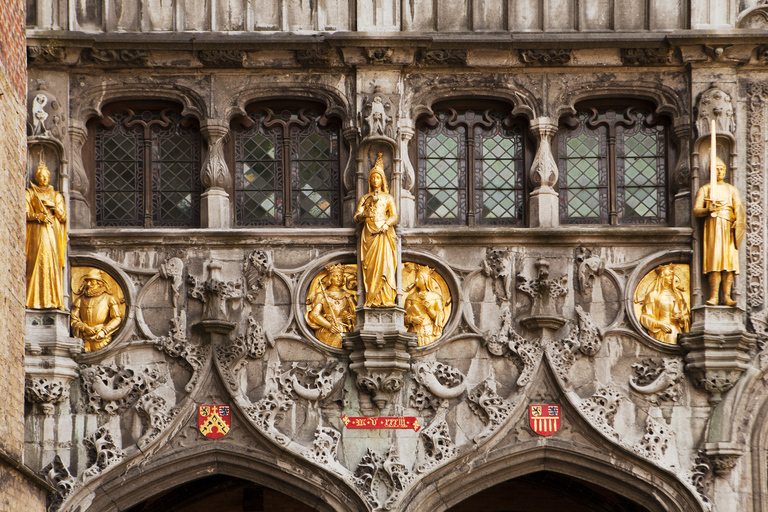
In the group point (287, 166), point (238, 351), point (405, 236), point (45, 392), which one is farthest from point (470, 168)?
point (45, 392)

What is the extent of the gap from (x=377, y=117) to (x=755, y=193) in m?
4.43

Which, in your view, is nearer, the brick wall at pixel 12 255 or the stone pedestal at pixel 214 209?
the brick wall at pixel 12 255

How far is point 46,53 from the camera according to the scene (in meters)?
15.6

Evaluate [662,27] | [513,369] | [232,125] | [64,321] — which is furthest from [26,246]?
[662,27]

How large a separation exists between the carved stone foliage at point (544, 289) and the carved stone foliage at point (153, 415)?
4.18 metres

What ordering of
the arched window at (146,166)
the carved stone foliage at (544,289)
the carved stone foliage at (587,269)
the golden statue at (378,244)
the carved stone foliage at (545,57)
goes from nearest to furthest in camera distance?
the golden statue at (378,244) < the carved stone foliage at (544,289) < the carved stone foliage at (587,269) < the carved stone foliage at (545,57) < the arched window at (146,166)

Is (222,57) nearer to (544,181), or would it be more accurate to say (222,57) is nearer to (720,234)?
(544,181)

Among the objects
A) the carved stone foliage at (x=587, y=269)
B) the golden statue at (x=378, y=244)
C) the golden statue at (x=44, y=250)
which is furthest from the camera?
the carved stone foliage at (x=587, y=269)

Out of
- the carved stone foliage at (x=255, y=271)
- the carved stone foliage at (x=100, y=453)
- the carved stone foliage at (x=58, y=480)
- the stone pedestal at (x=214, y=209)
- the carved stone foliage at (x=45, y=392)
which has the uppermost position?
the stone pedestal at (x=214, y=209)

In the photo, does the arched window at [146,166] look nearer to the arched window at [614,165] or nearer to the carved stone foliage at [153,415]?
the carved stone foliage at [153,415]

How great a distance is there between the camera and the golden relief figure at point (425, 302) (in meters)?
15.5

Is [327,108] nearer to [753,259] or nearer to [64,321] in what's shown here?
[64,321]

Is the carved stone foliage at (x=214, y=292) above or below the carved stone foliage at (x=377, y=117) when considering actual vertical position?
below

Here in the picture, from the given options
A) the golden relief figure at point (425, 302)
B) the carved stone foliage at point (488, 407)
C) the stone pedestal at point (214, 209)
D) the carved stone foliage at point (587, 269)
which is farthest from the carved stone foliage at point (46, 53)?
the carved stone foliage at point (587, 269)
